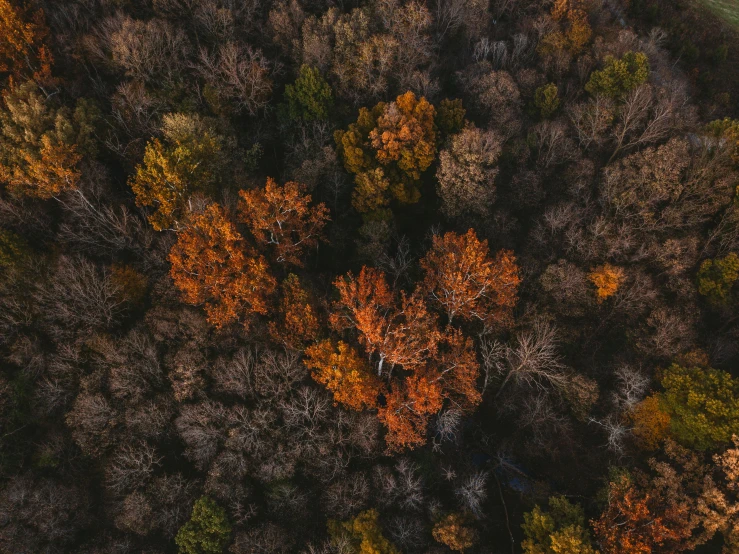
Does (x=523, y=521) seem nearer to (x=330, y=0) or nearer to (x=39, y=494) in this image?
(x=39, y=494)

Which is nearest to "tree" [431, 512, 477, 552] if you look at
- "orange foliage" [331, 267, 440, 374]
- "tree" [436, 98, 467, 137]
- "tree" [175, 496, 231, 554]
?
"orange foliage" [331, 267, 440, 374]

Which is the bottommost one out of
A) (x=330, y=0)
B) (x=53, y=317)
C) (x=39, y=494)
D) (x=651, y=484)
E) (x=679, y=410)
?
(x=39, y=494)

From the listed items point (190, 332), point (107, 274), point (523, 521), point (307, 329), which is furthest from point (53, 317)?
point (523, 521)

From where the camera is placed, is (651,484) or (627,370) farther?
(627,370)

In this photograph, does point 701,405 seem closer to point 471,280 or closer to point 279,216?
point 471,280

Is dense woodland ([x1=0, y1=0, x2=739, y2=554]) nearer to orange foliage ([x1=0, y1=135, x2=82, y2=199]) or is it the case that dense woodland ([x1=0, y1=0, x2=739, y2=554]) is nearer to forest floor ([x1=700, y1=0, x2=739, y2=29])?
orange foliage ([x1=0, y1=135, x2=82, y2=199])
